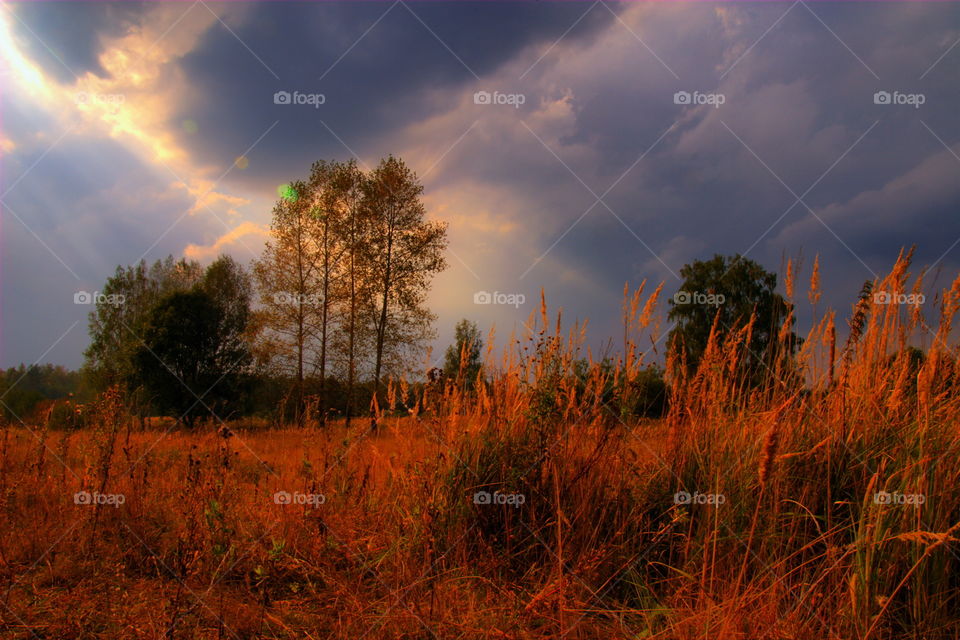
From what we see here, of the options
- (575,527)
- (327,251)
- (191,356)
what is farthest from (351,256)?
(575,527)

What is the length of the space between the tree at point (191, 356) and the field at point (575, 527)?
826 inches

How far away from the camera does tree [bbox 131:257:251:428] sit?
23391mm

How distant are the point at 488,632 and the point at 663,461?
6.18 feet

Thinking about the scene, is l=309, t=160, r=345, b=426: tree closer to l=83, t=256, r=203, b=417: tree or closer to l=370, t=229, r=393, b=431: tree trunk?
l=370, t=229, r=393, b=431: tree trunk

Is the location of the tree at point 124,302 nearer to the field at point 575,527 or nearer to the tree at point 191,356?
the tree at point 191,356

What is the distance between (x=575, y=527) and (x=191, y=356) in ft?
83.4

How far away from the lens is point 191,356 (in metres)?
24.3

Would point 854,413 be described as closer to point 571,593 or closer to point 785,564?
point 785,564

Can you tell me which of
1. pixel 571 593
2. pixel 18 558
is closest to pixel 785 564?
pixel 571 593

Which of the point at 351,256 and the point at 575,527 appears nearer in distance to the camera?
the point at 575,527

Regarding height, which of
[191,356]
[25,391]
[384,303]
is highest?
[384,303]

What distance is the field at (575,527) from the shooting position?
105 inches

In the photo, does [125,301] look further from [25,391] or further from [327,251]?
[327,251]

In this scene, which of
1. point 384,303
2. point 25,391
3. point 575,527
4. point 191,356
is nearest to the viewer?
point 575,527
